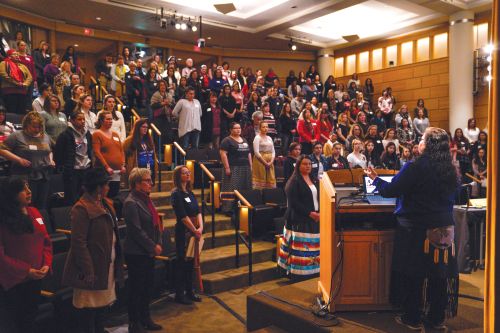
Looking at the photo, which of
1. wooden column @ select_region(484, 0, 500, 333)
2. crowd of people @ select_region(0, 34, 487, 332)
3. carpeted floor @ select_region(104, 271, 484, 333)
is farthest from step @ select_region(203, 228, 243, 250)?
wooden column @ select_region(484, 0, 500, 333)

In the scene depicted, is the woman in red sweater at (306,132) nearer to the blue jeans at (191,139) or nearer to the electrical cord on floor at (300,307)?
the blue jeans at (191,139)

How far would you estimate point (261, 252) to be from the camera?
541 cm

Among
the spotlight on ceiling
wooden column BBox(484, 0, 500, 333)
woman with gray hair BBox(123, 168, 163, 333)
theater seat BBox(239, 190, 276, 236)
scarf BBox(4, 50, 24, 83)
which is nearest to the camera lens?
wooden column BBox(484, 0, 500, 333)

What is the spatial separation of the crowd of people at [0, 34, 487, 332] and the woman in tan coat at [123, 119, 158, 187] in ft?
0.04

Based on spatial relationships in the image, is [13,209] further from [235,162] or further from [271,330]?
[235,162]

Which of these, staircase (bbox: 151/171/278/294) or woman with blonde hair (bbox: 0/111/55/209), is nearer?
woman with blonde hair (bbox: 0/111/55/209)

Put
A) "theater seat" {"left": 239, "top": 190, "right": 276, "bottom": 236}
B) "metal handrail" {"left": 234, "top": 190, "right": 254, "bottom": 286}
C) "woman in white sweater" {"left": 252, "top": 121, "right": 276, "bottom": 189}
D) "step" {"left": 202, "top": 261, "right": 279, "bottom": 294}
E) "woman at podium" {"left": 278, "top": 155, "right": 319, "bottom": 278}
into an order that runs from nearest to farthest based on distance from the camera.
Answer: "woman at podium" {"left": 278, "top": 155, "right": 319, "bottom": 278} < "step" {"left": 202, "top": 261, "right": 279, "bottom": 294} < "metal handrail" {"left": 234, "top": 190, "right": 254, "bottom": 286} < "theater seat" {"left": 239, "top": 190, "right": 276, "bottom": 236} < "woman in white sweater" {"left": 252, "top": 121, "right": 276, "bottom": 189}

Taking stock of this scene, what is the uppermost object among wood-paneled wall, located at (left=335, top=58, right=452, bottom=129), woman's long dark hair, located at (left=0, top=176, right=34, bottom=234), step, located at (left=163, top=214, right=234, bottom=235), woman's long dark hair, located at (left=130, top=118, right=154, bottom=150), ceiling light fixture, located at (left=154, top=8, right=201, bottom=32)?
ceiling light fixture, located at (left=154, top=8, right=201, bottom=32)

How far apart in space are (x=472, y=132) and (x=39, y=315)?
9.49 metres

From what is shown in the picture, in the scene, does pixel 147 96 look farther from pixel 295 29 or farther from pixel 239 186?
pixel 295 29

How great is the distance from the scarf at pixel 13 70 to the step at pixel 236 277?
11.7 feet

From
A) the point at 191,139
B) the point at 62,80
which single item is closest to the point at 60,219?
the point at 191,139

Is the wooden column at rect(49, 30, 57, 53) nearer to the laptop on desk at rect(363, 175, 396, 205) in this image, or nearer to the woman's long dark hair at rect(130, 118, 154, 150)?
the woman's long dark hair at rect(130, 118, 154, 150)

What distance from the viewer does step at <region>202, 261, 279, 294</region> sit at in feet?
15.2
